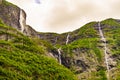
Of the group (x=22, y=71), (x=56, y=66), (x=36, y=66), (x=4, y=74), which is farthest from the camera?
(x=56, y=66)

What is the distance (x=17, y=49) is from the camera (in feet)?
643

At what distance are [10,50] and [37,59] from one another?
16035 mm

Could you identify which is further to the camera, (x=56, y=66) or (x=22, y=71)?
(x=56, y=66)

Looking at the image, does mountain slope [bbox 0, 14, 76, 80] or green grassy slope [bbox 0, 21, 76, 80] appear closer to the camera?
green grassy slope [bbox 0, 21, 76, 80]

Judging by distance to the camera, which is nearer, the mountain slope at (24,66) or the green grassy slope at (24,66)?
the green grassy slope at (24,66)

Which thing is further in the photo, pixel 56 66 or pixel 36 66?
pixel 56 66

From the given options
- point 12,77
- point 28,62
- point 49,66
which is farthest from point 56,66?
point 12,77

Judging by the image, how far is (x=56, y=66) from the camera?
197 m

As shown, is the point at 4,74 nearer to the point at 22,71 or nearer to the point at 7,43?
the point at 22,71

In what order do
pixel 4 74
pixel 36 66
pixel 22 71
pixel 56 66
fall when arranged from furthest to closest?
pixel 56 66 → pixel 36 66 → pixel 22 71 → pixel 4 74

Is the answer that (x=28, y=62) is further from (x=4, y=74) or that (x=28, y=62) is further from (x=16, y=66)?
(x=4, y=74)

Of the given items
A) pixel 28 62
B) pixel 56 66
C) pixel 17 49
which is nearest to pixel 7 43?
pixel 17 49

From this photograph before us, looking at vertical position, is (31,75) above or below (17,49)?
below

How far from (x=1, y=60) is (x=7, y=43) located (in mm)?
26538
